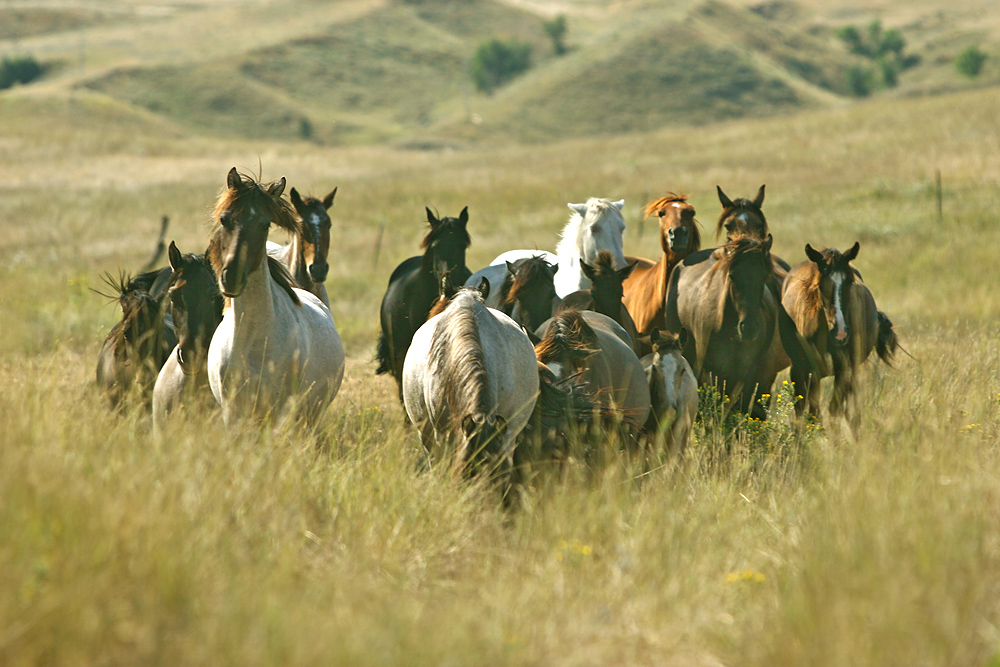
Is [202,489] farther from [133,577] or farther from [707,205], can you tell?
[707,205]

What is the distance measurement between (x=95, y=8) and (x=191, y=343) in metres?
165

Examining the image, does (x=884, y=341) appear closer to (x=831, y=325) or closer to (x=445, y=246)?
(x=831, y=325)

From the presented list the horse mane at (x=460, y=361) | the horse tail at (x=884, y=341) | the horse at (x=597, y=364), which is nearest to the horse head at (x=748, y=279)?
the horse at (x=597, y=364)

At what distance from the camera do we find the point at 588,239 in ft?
27.4

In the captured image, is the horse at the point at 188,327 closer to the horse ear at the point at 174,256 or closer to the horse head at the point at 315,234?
the horse ear at the point at 174,256

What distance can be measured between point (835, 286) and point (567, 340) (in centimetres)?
253

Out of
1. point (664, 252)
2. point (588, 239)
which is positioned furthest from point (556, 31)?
point (664, 252)

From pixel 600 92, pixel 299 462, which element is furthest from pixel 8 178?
pixel 600 92

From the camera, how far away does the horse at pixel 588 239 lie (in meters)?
8.30

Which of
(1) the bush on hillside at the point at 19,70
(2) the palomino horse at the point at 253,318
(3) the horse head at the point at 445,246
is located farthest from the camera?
(1) the bush on hillside at the point at 19,70

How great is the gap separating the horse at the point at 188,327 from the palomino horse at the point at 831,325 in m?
4.63

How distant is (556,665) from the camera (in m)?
2.84

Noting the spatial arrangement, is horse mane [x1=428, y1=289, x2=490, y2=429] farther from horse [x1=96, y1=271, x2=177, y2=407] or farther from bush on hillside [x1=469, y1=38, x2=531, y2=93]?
bush on hillside [x1=469, y1=38, x2=531, y2=93]

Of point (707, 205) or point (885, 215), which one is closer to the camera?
point (885, 215)
